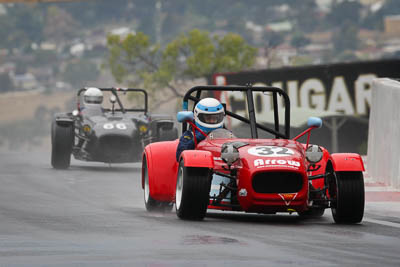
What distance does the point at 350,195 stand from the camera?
452 inches

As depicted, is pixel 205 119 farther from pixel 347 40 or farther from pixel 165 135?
pixel 347 40

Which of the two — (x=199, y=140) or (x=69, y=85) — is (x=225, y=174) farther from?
(x=69, y=85)

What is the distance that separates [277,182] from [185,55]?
6146cm

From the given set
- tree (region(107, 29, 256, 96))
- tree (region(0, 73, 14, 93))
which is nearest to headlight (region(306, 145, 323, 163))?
tree (region(107, 29, 256, 96))

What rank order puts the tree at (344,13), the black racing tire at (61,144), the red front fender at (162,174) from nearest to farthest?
the red front fender at (162,174) < the black racing tire at (61,144) < the tree at (344,13)

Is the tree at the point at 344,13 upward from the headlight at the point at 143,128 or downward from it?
upward

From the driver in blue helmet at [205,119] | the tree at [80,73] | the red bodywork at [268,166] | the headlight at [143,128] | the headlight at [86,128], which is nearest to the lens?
the red bodywork at [268,166]

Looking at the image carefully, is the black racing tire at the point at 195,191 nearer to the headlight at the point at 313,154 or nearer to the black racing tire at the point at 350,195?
the headlight at the point at 313,154

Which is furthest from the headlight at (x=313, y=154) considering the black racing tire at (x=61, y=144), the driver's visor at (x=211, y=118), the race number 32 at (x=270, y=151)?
the black racing tire at (x=61, y=144)

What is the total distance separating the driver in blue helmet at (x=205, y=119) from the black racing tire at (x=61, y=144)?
36.3 ft

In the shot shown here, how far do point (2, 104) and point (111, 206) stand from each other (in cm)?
15487

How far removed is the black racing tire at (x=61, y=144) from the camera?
23.6m

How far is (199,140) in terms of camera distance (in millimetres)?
12805

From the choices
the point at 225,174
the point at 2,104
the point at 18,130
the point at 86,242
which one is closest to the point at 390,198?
the point at 225,174
